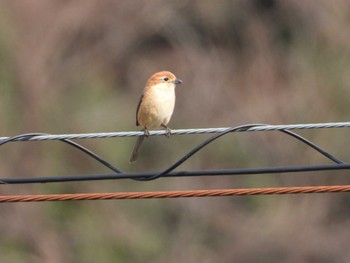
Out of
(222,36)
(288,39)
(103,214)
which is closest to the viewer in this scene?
(103,214)

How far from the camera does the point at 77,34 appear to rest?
2144cm

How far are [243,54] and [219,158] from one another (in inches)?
156

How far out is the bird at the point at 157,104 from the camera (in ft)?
26.8

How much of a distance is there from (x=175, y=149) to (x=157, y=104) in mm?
11027

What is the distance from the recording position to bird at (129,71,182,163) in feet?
26.8

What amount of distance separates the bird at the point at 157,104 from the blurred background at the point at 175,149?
31.3ft

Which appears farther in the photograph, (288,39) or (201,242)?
(288,39)

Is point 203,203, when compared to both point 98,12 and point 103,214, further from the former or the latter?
point 98,12

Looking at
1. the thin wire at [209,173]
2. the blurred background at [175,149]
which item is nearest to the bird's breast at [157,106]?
the thin wire at [209,173]

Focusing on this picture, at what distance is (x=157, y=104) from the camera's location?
26.8 ft

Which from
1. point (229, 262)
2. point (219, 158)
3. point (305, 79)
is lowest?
point (229, 262)

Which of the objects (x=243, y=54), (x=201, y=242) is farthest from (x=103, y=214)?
(x=243, y=54)

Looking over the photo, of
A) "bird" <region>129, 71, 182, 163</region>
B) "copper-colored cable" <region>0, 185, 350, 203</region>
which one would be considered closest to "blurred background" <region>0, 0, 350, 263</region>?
"bird" <region>129, 71, 182, 163</region>

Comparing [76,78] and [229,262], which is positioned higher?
[76,78]
